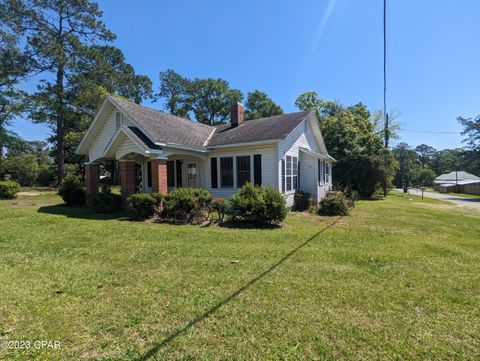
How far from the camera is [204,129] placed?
16.6m

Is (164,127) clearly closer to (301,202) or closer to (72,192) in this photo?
(72,192)

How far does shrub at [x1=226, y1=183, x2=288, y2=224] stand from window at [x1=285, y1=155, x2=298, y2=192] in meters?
4.49

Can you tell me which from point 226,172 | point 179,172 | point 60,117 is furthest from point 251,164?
point 60,117

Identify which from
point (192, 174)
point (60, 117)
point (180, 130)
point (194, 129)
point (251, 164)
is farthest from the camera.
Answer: point (60, 117)

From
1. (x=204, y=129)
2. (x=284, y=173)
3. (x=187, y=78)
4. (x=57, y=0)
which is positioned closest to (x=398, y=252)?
(x=284, y=173)

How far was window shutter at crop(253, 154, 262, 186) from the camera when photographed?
1244cm

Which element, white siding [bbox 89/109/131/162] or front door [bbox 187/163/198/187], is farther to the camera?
front door [bbox 187/163/198/187]

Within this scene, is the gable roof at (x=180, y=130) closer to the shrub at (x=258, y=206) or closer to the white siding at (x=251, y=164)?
the white siding at (x=251, y=164)

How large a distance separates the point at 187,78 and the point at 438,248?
4473 centimetres

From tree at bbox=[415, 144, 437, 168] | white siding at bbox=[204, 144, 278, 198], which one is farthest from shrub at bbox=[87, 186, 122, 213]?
tree at bbox=[415, 144, 437, 168]

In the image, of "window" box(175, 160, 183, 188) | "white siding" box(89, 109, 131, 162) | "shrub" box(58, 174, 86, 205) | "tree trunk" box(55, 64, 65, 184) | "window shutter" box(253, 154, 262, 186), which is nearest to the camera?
"window shutter" box(253, 154, 262, 186)

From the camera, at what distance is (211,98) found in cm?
4322

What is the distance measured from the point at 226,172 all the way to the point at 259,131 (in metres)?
2.90

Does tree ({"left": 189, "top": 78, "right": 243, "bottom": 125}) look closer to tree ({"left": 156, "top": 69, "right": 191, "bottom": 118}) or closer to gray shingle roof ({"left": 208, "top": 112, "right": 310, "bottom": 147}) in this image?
tree ({"left": 156, "top": 69, "right": 191, "bottom": 118})
